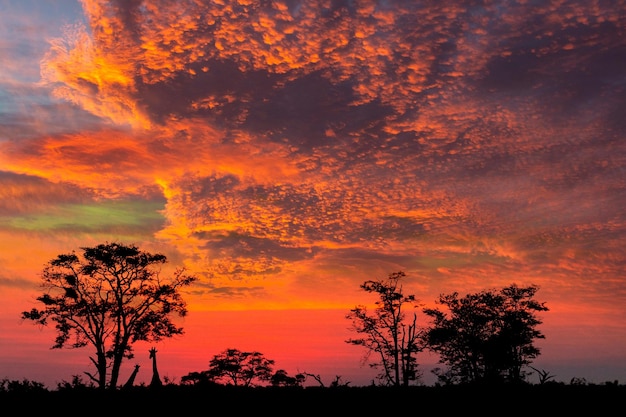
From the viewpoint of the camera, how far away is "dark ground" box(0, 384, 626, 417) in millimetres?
21609

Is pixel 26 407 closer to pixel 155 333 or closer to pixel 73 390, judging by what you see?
pixel 73 390

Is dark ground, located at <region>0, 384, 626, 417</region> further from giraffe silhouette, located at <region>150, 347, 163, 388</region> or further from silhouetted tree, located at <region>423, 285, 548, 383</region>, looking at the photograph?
silhouetted tree, located at <region>423, 285, 548, 383</region>

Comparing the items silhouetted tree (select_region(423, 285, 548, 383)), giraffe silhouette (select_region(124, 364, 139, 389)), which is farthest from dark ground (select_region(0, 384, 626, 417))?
silhouetted tree (select_region(423, 285, 548, 383))

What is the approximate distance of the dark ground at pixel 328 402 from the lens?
21609 millimetres

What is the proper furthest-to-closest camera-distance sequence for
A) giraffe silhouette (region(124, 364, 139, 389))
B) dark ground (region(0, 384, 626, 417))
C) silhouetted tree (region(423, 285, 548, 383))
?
silhouetted tree (region(423, 285, 548, 383)) → giraffe silhouette (region(124, 364, 139, 389)) → dark ground (region(0, 384, 626, 417))

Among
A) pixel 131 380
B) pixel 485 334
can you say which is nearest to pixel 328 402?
pixel 131 380

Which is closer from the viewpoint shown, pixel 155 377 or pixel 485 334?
pixel 155 377

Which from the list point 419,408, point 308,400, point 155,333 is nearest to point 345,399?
point 308,400

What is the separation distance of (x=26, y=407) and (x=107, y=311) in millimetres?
37404

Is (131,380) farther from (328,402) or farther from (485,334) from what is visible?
(485,334)

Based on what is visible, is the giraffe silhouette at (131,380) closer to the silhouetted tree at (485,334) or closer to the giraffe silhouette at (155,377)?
the giraffe silhouette at (155,377)

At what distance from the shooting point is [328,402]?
2412cm

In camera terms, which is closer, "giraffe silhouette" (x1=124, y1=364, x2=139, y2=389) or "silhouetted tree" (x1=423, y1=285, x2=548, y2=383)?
"giraffe silhouette" (x1=124, y1=364, x2=139, y2=389)

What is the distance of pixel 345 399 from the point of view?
25.2m
